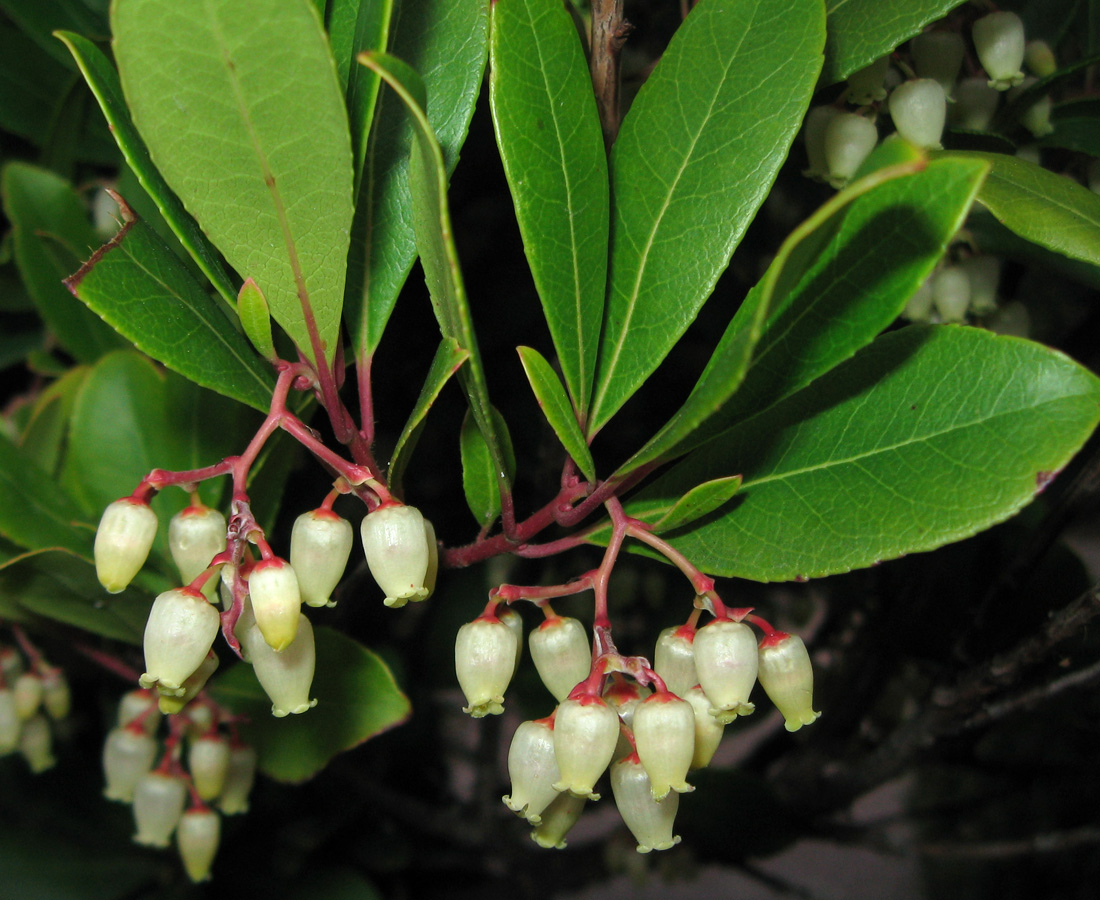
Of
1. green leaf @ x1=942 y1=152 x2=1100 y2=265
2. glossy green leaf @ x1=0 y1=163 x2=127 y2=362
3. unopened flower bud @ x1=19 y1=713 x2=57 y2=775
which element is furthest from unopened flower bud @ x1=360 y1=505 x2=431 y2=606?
unopened flower bud @ x1=19 y1=713 x2=57 y2=775

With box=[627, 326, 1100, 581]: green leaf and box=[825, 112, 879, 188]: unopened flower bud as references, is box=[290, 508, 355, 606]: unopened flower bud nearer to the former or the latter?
box=[627, 326, 1100, 581]: green leaf

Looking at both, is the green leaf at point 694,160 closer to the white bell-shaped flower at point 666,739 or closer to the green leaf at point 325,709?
the white bell-shaped flower at point 666,739

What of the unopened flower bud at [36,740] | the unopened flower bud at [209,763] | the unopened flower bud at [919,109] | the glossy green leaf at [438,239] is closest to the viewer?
the glossy green leaf at [438,239]

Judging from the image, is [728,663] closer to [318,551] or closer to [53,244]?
[318,551]

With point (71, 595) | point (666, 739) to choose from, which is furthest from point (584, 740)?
point (71, 595)

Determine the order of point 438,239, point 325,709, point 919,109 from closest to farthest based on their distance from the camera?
point 438,239 < point 919,109 < point 325,709

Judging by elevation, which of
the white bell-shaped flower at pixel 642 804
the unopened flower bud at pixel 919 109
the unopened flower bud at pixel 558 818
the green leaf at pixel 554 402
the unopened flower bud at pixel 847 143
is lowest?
the unopened flower bud at pixel 558 818

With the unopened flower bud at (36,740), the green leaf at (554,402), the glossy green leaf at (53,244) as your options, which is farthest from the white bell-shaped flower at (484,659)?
the unopened flower bud at (36,740)
